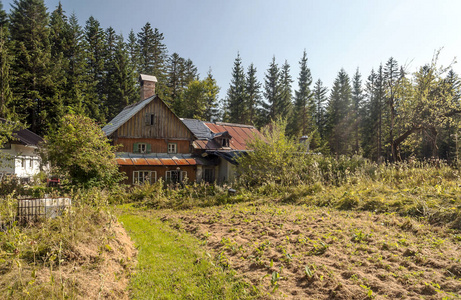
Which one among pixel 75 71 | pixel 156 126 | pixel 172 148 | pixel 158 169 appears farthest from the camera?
pixel 75 71

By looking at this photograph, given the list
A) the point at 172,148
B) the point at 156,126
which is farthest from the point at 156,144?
the point at 156,126

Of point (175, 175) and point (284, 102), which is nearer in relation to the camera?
point (175, 175)

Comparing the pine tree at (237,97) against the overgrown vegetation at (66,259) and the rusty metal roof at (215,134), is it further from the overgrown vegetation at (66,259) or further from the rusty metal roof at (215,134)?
the overgrown vegetation at (66,259)

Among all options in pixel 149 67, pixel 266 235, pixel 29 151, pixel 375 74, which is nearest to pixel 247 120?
pixel 149 67

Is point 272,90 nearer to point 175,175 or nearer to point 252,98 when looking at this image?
point 252,98

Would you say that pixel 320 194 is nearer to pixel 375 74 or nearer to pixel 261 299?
pixel 261 299

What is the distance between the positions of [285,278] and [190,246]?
2.56 m

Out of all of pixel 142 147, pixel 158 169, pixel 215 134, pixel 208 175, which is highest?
pixel 215 134

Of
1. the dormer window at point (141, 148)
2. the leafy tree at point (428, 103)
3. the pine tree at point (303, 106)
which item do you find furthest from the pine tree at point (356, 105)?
the dormer window at point (141, 148)

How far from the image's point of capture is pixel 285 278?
3992 mm

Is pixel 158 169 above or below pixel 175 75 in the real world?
below

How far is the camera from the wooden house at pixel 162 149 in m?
17.7

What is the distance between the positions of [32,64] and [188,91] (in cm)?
1816

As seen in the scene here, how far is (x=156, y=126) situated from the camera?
19.2 metres
